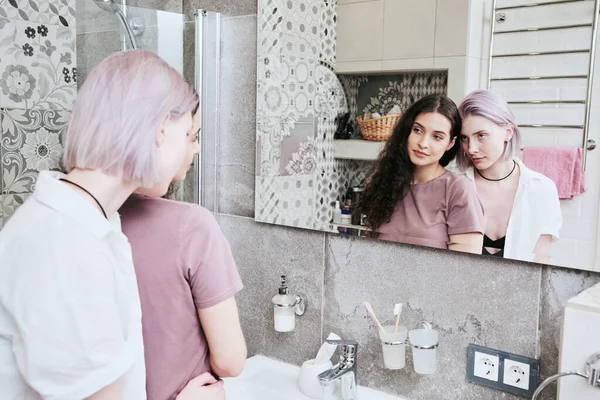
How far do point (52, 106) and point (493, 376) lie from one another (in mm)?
1351

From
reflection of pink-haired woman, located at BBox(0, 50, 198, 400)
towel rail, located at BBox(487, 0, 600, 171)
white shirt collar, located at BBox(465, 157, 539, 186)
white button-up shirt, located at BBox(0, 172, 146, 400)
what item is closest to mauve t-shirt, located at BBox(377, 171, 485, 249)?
white shirt collar, located at BBox(465, 157, 539, 186)

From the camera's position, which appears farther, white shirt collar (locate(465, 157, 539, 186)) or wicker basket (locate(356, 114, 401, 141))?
wicker basket (locate(356, 114, 401, 141))

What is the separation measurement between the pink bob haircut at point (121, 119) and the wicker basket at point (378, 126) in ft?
2.05

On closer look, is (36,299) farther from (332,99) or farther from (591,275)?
(591,275)

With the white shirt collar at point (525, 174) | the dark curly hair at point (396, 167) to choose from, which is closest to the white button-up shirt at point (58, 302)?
the dark curly hair at point (396, 167)

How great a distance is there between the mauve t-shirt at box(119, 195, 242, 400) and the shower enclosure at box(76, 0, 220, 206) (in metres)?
0.71

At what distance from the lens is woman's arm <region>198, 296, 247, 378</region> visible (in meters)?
1.23

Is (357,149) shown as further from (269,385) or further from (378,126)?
(269,385)

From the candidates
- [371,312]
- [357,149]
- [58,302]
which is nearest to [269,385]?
[371,312]

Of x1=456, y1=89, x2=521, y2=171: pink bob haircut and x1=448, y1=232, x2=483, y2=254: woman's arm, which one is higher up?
x1=456, y1=89, x2=521, y2=171: pink bob haircut

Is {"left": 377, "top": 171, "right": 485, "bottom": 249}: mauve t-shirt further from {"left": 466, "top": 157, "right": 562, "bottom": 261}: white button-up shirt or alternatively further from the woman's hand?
the woman's hand

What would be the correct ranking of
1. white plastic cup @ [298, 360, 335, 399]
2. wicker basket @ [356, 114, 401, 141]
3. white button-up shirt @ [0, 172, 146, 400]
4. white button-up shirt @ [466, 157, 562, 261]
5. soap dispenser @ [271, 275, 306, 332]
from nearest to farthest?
white button-up shirt @ [0, 172, 146, 400] → white button-up shirt @ [466, 157, 562, 261] → wicker basket @ [356, 114, 401, 141] → white plastic cup @ [298, 360, 335, 399] → soap dispenser @ [271, 275, 306, 332]

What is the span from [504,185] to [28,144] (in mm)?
1244

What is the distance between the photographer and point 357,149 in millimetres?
1605
